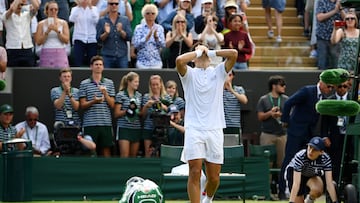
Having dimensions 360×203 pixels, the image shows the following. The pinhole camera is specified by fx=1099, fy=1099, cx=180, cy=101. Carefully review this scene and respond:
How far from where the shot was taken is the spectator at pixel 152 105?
18.4m

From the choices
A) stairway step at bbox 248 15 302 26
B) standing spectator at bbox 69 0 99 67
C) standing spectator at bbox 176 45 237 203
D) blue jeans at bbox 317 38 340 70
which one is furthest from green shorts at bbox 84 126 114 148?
stairway step at bbox 248 15 302 26

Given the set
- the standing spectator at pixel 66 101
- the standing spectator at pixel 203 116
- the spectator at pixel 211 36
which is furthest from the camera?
the spectator at pixel 211 36

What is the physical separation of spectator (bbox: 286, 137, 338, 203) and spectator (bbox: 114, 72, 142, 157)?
→ 174 inches

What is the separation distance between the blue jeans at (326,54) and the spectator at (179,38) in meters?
2.64

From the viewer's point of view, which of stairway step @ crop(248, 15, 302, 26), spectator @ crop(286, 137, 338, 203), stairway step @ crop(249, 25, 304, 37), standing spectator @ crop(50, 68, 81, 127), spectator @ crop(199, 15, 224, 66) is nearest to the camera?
spectator @ crop(286, 137, 338, 203)

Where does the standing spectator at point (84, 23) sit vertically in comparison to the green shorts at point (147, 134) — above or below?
above

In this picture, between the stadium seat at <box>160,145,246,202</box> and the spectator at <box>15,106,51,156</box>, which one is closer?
the stadium seat at <box>160,145,246,202</box>

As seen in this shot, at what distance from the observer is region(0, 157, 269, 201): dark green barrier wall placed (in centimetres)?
1712

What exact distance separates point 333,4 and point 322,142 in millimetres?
6771

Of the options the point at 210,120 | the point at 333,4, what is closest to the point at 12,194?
the point at 210,120

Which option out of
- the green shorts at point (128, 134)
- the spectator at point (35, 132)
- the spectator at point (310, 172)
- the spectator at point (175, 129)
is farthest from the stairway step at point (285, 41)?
the spectator at point (310, 172)

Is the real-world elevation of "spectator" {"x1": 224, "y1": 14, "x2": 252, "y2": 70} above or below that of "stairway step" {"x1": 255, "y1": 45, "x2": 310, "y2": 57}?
above

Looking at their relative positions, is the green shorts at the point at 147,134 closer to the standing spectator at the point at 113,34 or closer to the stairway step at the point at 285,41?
the standing spectator at the point at 113,34

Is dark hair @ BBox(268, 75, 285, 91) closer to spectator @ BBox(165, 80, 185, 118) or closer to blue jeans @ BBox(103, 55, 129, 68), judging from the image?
spectator @ BBox(165, 80, 185, 118)
